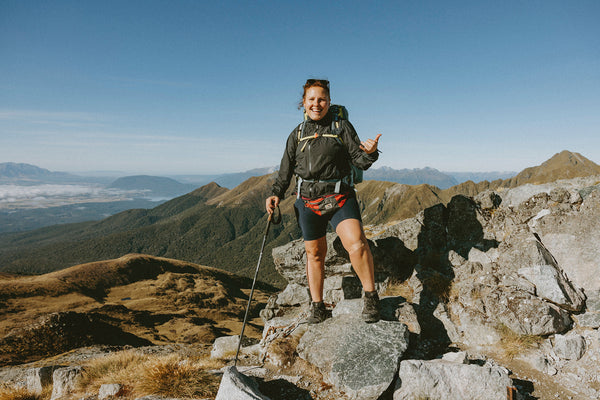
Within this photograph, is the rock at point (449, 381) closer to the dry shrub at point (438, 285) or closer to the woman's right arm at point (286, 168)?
the dry shrub at point (438, 285)

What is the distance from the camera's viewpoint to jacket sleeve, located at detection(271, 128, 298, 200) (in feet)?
19.6

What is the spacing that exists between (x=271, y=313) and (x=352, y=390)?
9.60m

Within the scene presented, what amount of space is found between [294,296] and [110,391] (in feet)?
24.2

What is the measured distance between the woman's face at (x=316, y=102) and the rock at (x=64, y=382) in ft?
27.1

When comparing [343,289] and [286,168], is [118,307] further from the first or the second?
[286,168]

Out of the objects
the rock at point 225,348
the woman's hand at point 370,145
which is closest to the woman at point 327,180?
the woman's hand at point 370,145

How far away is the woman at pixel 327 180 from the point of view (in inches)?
212

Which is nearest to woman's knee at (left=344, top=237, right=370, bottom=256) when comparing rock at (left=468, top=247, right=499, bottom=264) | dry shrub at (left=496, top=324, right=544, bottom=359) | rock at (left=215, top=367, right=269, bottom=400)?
rock at (left=215, top=367, right=269, bottom=400)

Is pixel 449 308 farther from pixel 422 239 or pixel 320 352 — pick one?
pixel 320 352

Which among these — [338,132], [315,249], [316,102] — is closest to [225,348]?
[315,249]

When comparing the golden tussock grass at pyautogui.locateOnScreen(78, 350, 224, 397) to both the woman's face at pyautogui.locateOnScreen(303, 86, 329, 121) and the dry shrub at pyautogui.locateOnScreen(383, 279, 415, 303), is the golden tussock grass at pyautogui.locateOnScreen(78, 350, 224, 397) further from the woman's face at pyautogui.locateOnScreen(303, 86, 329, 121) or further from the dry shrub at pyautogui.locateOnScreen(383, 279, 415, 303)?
the woman's face at pyautogui.locateOnScreen(303, 86, 329, 121)

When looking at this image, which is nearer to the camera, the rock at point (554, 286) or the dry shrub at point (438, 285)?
the rock at point (554, 286)

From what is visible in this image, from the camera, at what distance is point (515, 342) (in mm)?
5848

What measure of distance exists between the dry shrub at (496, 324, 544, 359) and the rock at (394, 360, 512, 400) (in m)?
1.60
